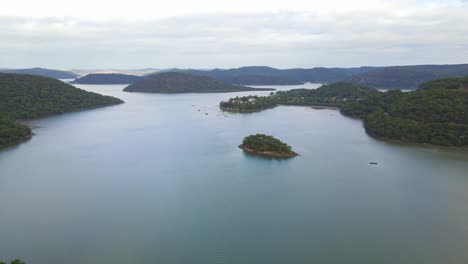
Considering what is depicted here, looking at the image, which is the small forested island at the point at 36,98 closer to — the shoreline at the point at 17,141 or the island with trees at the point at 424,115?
the shoreline at the point at 17,141

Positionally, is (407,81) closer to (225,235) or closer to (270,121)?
(270,121)

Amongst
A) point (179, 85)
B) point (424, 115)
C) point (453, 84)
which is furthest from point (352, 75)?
point (424, 115)

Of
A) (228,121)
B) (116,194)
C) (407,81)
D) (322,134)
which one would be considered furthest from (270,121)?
(407,81)

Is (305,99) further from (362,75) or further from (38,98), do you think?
(362,75)

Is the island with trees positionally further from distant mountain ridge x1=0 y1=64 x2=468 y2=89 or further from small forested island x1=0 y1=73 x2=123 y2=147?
distant mountain ridge x1=0 y1=64 x2=468 y2=89

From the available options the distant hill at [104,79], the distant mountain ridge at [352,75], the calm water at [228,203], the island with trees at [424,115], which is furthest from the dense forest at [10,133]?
the distant hill at [104,79]

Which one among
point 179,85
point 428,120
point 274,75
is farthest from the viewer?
point 274,75

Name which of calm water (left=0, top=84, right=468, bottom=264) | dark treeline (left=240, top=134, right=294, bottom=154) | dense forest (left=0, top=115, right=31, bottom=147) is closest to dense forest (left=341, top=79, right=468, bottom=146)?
calm water (left=0, top=84, right=468, bottom=264)
